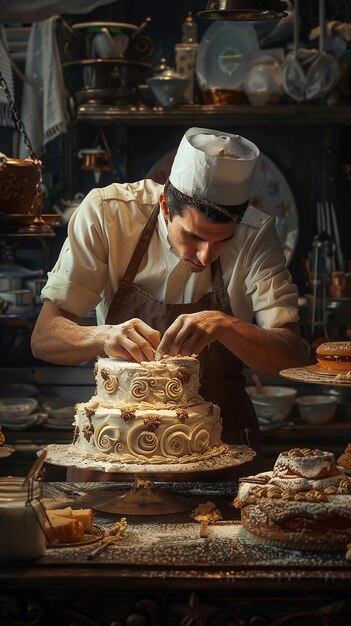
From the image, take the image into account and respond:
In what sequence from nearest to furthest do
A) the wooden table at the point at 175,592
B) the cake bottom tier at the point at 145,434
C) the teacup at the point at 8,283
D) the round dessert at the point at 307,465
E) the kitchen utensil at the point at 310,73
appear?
the wooden table at the point at 175,592, the round dessert at the point at 307,465, the cake bottom tier at the point at 145,434, the kitchen utensil at the point at 310,73, the teacup at the point at 8,283

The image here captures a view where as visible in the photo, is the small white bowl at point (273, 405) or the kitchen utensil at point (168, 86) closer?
the small white bowl at point (273, 405)

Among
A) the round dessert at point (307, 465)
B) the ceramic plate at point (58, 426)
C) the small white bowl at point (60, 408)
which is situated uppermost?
the round dessert at point (307, 465)

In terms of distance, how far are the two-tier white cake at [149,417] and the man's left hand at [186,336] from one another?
8 cm

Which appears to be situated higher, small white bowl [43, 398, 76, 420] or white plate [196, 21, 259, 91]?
white plate [196, 21, 259, 91]

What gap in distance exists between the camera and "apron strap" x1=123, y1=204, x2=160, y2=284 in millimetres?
4016

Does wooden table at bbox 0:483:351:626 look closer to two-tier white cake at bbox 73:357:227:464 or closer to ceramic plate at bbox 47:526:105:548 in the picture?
ceramic plate at bbox 47:526:105:548

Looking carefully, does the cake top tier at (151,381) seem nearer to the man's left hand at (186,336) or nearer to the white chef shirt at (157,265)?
the man's left hand at (186,336)

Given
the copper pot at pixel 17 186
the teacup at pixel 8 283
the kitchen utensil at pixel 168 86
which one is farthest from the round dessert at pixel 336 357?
the teacup at pixel 8 283

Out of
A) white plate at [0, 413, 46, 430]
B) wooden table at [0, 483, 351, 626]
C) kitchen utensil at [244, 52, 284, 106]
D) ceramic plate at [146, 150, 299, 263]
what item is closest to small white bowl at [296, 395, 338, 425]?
ceramic plate at [146, 150, 299, 263]

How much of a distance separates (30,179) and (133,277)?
760 millimetres

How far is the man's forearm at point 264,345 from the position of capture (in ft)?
12.1

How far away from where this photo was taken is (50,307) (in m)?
3.96

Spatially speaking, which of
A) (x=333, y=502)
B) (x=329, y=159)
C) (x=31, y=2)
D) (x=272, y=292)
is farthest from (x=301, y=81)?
(x=333, y=502)

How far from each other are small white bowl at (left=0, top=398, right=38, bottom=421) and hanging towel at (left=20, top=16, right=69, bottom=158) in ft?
4.36
